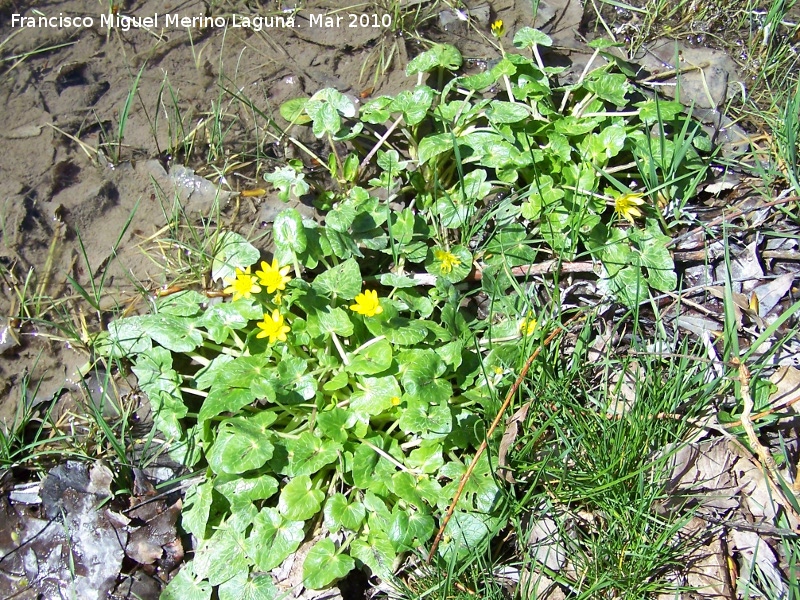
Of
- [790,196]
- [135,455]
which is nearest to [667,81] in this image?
[790,196]

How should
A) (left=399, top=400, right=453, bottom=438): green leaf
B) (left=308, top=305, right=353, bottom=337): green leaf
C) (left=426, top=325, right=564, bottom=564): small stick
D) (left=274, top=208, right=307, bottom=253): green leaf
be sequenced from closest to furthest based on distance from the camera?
(left=426, top=325, right=564, bottom=564): small stick < (left=399, top=400, right=453, bottom=438): green leaf < (left=308, top=305, right=353, bottom=337): green leaf < (left=274, top=208, right=307, bottom=253): green leaf

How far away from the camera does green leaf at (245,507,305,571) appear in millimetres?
2367

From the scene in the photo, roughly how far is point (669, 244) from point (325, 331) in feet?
4.84

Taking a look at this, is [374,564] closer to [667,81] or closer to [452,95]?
[452,95]

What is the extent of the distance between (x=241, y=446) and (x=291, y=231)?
85 cm

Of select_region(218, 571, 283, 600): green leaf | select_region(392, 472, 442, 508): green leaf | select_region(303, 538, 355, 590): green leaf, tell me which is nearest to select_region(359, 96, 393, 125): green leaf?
select_region(392, 472, 442, 508): green leaf

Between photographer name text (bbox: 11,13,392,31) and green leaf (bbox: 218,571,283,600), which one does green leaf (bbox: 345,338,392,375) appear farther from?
photographer name text (bbox: 11,13,392,31)

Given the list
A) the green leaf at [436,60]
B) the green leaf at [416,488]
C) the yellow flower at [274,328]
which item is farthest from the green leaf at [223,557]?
the green leaf at [436,60]

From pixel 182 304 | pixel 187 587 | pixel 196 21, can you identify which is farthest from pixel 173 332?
pixel 196 21

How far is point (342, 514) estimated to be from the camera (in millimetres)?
2393

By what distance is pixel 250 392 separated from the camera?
243cm

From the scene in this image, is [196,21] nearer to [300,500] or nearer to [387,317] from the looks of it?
[387,317]

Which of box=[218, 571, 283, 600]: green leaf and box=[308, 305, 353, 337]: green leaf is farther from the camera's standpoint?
box=[308, 305, 353, 337]: green leaf

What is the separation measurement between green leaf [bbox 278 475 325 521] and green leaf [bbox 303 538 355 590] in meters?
0.12
